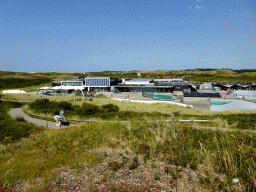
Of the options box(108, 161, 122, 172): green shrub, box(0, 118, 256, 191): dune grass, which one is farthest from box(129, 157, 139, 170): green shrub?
box(108, 161, 122, 172): green shrub

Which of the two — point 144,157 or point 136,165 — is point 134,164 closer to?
point 136,165

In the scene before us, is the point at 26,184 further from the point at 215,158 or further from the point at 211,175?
the point at 215,158

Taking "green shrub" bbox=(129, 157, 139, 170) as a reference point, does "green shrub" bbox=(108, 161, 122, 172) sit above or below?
below

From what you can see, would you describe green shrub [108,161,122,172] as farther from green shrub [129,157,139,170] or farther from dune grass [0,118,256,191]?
green shrub [129,157,139,170]

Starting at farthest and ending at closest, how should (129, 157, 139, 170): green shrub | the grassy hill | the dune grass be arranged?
(129, 157, 139, 170): green shrub, the dune grass, the grassy hill

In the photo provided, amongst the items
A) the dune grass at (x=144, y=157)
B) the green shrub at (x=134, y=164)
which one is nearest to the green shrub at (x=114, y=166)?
the dune grass at (x=144, y=157)

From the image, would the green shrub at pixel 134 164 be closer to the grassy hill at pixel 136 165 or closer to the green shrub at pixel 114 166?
the grassy hill at pixel 136 165

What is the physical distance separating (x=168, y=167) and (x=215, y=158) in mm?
1906

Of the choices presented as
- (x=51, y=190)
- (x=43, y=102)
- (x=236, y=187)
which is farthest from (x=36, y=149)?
(x=43, y=102)

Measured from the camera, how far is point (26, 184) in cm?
627

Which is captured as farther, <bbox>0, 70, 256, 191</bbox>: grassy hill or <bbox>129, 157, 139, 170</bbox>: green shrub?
<bbox>129, 157, 139, 170</bbox>: green shrub

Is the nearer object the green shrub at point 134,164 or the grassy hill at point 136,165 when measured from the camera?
the grassy hill at point 136,165

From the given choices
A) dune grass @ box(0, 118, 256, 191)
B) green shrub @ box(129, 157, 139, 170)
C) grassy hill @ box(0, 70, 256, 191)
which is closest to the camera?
grassy hill @ box(0, 70, 256, 191)

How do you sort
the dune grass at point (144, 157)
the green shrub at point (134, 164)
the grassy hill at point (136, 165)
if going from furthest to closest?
1. the green shrub at point (134, 164)
2. the dune grass at point (144, 157)
3. the grassy hill at point (136, 165)
